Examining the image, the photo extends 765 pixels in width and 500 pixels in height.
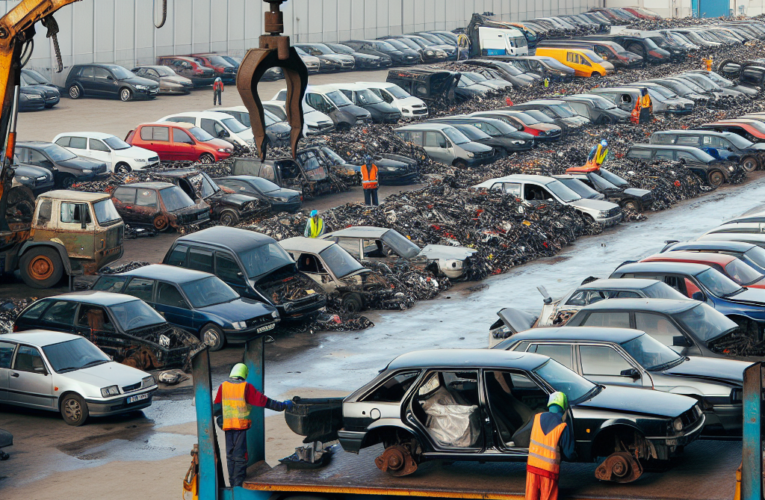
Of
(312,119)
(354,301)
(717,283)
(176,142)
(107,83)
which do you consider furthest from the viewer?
(107,83)

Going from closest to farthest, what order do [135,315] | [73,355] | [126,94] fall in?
[73,355], [135,315], [126,94]

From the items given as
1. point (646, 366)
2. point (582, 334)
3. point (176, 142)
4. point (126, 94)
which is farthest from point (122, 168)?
point (646, 366)

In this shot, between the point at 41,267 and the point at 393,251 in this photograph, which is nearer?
the point at 41,267

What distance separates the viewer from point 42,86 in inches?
1647

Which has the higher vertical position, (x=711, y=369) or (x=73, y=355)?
(x=711, y=369)

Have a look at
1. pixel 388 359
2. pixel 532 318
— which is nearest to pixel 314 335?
pixel 388 359

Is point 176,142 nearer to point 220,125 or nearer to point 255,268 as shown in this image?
point 220,125

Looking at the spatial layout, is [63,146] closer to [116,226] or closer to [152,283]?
[116,226]

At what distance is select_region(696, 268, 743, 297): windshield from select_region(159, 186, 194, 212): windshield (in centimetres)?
1302

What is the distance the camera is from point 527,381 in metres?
10.2

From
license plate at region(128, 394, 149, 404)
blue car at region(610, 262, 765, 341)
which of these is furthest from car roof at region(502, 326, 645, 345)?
license plate at region(128, 394, 149, 404)

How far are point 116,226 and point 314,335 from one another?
4.86 meters

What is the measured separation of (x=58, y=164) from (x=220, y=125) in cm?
591

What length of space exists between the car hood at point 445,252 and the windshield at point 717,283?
6669mm
